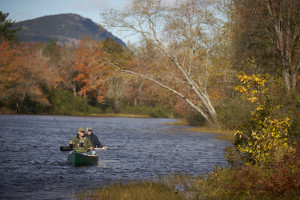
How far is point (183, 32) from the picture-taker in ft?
110

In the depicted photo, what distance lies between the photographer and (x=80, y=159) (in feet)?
54.4

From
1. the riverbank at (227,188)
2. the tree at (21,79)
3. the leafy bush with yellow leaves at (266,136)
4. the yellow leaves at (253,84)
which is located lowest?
the riverbank at (227,188)

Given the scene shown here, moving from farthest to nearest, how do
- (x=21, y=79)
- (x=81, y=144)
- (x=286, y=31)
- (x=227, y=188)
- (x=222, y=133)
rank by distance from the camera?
(x=21, y=79), (x=222, y=133), (x=286, y=31), (x=81, y=144), (x=227, y=188)

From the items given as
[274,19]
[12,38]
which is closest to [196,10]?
[274,19]

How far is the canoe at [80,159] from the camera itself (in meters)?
16.4

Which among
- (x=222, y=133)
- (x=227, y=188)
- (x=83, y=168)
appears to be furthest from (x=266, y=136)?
(x=222, y=133)

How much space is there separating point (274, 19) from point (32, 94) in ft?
149

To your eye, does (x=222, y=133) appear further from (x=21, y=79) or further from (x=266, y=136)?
(x=21, y=79)

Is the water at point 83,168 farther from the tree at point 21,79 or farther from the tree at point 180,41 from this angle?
the tree at point 21,79

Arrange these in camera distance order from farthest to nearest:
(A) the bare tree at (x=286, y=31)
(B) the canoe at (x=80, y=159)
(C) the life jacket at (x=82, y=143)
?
(A) the bare tree at (x=286, y=31) → (C) the life jacket at (x=82, y=143) → (B) the canoe at (x=80, y=159)

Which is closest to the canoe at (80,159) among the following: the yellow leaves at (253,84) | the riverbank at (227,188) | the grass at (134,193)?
the riverbank at (227,188)

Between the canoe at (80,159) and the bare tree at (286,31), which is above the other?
the bare tree at (286,31)

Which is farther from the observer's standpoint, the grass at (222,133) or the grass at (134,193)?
the grass at (222,133)

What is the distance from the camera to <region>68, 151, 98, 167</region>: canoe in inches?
645
